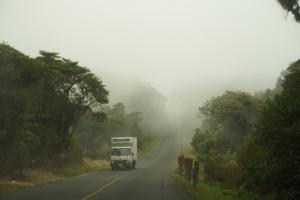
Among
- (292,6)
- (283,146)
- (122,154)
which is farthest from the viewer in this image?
(122,154)

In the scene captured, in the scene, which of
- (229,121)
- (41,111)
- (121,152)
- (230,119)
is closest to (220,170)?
(41,111)

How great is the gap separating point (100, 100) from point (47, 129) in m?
8.36

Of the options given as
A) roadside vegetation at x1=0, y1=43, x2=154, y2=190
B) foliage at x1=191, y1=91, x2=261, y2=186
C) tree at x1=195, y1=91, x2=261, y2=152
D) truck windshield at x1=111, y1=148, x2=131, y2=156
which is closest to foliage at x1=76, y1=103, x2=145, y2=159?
foliage at x1=191, y1=91, x2=261, y2=186

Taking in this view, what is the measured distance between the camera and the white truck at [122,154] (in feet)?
167

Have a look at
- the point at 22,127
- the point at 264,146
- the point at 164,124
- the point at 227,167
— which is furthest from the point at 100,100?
the point at 164,124

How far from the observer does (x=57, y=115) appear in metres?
47.3

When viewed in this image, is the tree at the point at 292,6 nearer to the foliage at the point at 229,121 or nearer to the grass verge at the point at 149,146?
the foliage at the point at 229,121

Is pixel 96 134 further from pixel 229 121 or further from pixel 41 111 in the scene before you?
pixel 41 111

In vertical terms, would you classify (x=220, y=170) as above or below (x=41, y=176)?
above

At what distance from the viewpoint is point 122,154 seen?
2010 inches

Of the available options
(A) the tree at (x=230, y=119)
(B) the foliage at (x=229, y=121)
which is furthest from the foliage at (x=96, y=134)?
(A) the tree at (x=230, y=119)

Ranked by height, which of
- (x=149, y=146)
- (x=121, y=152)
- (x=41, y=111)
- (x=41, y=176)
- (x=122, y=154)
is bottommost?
(x=41, y=176)

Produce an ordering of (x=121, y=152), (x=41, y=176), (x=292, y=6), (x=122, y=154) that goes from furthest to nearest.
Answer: (x=121, y=152)
(x=122, y=154)
(x=41, y=176)
(x=292, y=6)

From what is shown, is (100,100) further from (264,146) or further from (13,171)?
(264,146)
